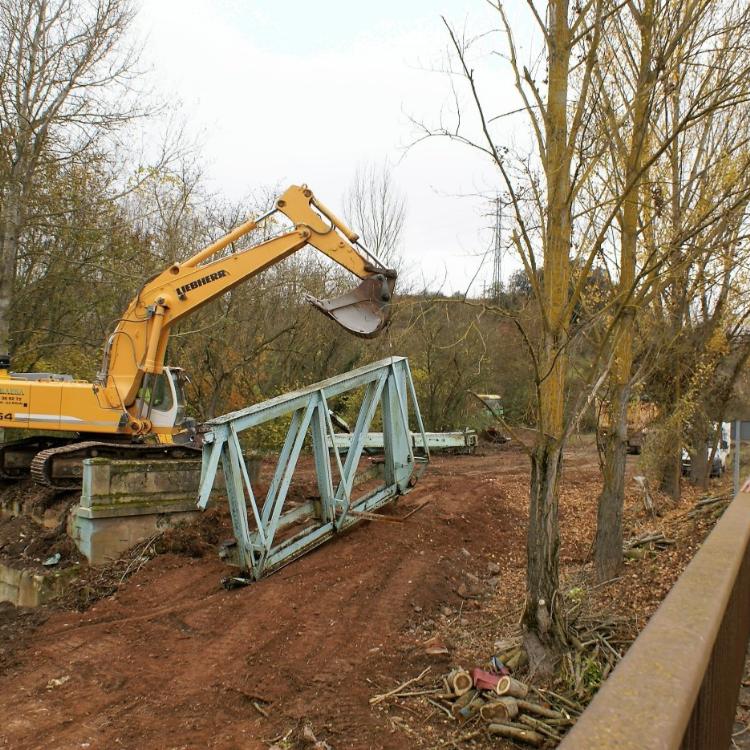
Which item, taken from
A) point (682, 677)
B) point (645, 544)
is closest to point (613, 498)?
point (645, 544)

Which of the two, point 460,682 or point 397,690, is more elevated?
point 460,682

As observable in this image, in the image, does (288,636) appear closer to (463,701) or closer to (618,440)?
(463,701)

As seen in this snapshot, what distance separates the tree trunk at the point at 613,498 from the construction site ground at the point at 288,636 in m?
0.26

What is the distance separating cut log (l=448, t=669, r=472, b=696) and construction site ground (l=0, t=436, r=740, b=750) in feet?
0.66

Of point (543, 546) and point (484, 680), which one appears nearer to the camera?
point (484, 680)

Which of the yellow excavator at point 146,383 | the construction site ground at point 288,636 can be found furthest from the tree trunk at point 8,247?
the construction site ground at point 288,636

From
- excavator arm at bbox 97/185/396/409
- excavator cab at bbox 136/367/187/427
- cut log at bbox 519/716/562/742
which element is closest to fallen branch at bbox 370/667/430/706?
cut log at bbox 519/716/562/742

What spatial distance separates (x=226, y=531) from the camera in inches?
406

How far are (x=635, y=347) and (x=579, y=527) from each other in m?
3.74

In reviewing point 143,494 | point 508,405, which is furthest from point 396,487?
point 508,405

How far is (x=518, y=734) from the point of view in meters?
4.68

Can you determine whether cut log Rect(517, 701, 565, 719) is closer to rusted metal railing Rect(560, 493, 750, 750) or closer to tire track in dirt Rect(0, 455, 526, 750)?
tire track in dirt Rect(0, 455, 526, 750)

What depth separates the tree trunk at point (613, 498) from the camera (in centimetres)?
744

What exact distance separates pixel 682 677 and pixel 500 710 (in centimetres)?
398
